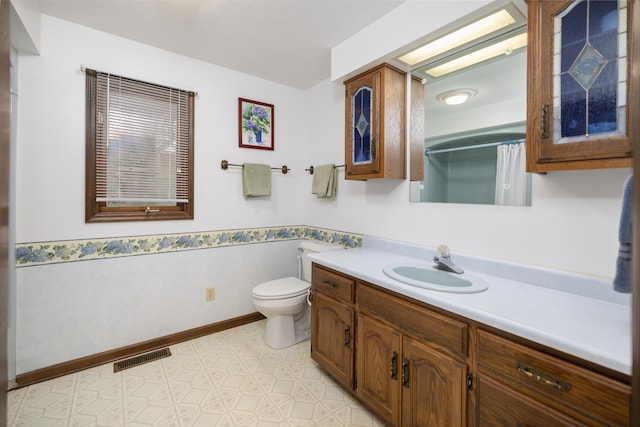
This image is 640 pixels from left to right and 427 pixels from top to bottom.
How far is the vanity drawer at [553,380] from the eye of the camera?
0.73 metres

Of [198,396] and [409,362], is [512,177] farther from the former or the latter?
[198,396]

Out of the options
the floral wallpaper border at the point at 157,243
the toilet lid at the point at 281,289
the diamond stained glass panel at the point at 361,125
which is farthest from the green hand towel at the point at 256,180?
the diamond stained glass panel at the point at 361,125

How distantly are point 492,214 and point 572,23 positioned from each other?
845 millimetres

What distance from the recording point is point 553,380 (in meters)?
0.83

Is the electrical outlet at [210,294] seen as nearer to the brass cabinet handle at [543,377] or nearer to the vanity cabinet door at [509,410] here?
the vanity cabinet door at [509,410]

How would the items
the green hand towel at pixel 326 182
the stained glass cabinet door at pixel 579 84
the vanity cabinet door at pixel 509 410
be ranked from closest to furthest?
1. the vanity cabinet door at pixel 509 410
2. the stained glass cabinet door at pixel 579 84
3. the green hand towel at pixel 326 182

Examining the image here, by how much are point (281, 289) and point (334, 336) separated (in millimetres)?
665

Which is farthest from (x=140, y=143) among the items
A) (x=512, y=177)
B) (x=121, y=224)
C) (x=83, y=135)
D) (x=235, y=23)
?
(x=512, y=177)

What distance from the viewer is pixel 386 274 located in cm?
145

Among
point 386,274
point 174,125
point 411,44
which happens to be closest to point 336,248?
point 386,274

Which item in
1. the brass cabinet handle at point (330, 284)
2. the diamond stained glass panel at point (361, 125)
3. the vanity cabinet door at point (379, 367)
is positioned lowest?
the vanity cabinet door at point (379, 367)

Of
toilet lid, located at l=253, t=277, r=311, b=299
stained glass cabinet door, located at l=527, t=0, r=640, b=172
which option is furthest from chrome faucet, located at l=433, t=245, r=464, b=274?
toilet lid, located at l=253, t=277, r=311, b=299

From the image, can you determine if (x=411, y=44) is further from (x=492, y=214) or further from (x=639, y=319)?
(x=639, y=319)

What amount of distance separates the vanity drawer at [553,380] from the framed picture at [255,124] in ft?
7.69
